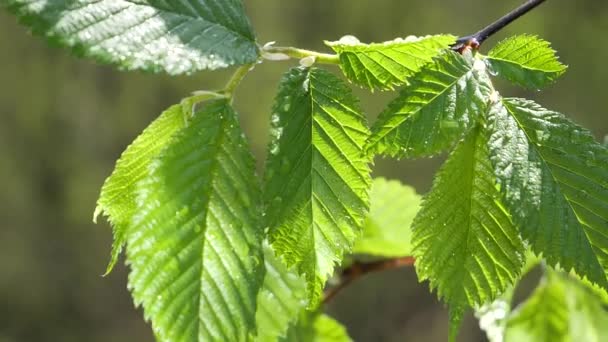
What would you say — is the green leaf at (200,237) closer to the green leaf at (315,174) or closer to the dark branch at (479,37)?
the green leaf at (315,174)

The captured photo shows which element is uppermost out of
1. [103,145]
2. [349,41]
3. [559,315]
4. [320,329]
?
[103,145]

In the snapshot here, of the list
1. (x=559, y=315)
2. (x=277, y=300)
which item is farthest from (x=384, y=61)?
(x=559, y=315)

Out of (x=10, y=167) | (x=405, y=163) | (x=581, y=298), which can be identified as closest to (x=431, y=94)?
(x=581, y=298)

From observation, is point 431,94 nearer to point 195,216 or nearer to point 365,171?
point 365,171

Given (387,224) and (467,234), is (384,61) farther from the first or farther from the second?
(387,224)

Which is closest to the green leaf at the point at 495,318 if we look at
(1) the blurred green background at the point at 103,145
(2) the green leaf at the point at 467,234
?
(2) the green leaf at the point at 467,234

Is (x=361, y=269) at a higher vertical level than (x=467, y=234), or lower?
higher
